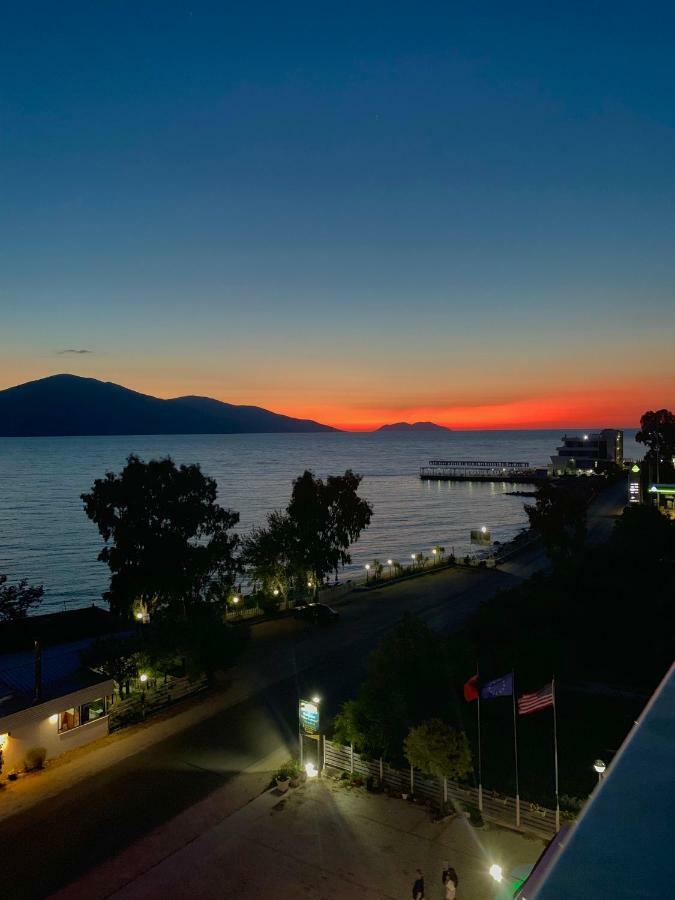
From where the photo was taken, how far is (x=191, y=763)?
60.9 feet

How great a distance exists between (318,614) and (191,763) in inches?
607

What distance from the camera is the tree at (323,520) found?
132 feet

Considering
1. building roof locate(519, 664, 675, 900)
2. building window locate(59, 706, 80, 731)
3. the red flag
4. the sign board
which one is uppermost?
building roof locate(519, 664, 675, 900)

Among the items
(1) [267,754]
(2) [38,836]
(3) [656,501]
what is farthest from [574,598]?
(3) [656,501]

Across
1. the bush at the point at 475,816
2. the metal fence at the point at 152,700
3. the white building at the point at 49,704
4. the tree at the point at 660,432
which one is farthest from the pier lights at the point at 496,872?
the tree at the point at 660,432

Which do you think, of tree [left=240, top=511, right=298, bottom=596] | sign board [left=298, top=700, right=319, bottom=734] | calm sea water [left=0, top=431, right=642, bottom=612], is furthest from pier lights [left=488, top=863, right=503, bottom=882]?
calm sea water [left=0, top=431, right=642, bottom=612]

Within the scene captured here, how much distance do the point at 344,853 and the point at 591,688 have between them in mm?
14283

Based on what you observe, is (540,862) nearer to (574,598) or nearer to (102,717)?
(102,717)

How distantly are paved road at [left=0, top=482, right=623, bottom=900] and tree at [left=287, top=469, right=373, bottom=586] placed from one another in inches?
265

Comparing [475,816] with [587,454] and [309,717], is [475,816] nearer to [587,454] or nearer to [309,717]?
[309,717]

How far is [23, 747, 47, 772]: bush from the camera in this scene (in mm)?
18547

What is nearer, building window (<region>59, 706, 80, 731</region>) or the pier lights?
the pier lights

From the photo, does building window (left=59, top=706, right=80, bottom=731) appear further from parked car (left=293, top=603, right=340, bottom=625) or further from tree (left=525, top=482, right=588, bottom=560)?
tree (left=525, top=482, right=588, bottom=560)

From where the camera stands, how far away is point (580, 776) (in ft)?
57.4
